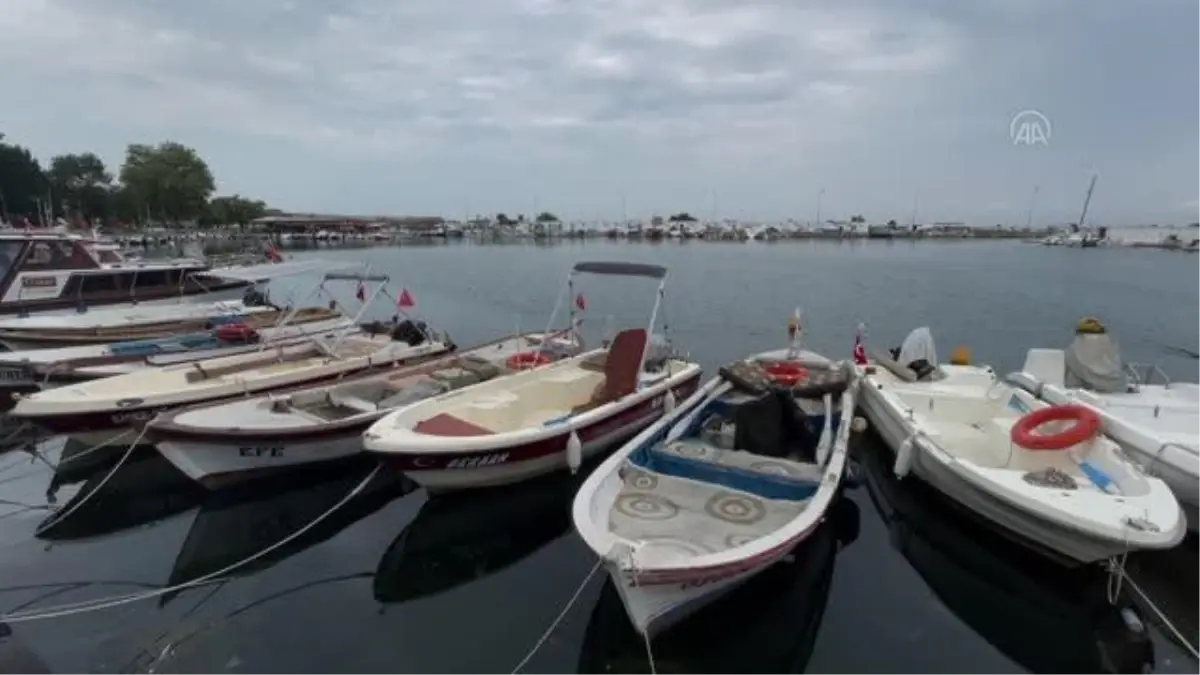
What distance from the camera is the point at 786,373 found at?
11883 mm

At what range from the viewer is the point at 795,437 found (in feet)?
28.8

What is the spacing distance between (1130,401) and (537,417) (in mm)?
9307

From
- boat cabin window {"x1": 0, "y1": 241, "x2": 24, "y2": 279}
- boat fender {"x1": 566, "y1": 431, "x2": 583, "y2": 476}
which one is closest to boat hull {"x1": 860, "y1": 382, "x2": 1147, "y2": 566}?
boat fender {"x1": 566, "y1": 431, "x2": 583, "y2": 476}

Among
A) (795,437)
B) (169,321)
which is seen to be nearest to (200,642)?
(795,437)

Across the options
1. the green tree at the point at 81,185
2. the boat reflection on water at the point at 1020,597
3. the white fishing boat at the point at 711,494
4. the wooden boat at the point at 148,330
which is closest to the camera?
the white fishing boat at the point at 711,494

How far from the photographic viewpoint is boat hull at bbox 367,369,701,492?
791 cm

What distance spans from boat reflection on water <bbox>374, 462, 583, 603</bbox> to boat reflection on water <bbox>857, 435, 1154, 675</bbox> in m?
4.66

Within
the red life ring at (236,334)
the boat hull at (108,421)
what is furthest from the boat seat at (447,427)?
the red life ring at (236,334)

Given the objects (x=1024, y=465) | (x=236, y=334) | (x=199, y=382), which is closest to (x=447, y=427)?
(x=199, y=382)

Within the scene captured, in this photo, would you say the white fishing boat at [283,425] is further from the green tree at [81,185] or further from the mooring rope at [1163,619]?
the green tree at [81,185]

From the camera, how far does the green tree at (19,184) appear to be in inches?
2761

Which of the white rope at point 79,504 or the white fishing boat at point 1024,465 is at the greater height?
the white fishing boat at point 1024,465

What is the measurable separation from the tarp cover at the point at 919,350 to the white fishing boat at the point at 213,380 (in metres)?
9.75

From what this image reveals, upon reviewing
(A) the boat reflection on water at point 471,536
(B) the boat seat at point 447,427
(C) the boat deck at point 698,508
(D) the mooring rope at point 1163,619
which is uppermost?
(B) the boat seat at point 447,427
